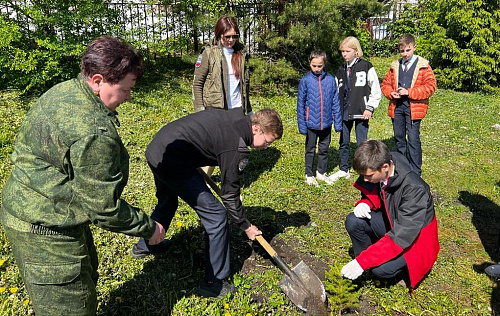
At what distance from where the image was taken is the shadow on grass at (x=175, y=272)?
3.15 metres

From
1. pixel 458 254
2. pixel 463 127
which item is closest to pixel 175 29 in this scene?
pixel 463 127

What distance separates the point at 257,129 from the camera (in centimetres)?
292

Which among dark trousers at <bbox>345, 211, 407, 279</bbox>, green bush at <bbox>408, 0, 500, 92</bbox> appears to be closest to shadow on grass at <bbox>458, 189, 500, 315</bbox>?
dark trousers at <bbox>345, 211, 407, 279</bbox>

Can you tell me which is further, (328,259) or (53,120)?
(328,259)

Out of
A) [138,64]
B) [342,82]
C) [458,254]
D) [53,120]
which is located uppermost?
[138,64]

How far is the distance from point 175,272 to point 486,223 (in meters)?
3.40

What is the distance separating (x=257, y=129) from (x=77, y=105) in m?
Answer: 1.32

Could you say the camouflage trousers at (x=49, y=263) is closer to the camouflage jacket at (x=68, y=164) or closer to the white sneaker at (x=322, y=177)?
the camouflage jacket at (x=68, y=164)

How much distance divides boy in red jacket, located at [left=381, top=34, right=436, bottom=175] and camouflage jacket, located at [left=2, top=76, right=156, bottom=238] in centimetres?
415

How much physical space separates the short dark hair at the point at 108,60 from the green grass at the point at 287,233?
192 cm

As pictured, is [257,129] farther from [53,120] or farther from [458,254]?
[458,254]

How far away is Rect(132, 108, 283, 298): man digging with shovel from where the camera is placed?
9.51 feet

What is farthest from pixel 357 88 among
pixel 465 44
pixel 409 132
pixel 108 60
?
pixel 465 44

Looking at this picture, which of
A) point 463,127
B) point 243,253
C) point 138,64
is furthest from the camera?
point 463,127
